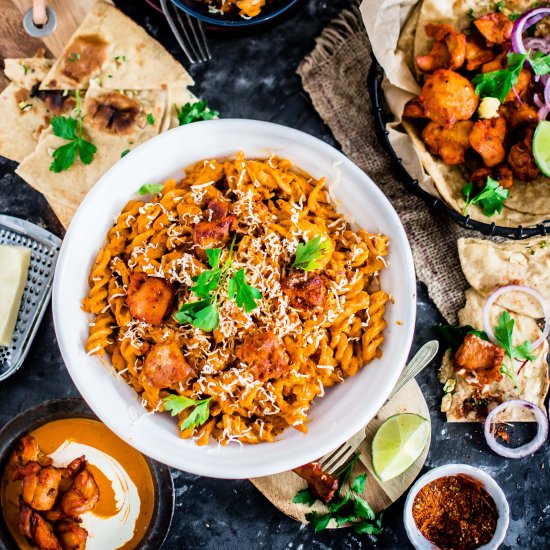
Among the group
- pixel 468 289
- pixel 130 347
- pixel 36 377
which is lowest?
pixel 468 289

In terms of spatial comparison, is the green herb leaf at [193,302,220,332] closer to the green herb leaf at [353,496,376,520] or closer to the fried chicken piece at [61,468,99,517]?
the fried chicken piece at [61,468,99,517]

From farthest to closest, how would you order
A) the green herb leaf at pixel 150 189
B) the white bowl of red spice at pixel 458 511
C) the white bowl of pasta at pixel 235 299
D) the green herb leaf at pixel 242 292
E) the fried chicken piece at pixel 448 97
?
the white bowl of red spice at pixel 458 511, the fried chicken piece at pixel 448 97, the green herb leaf at pixel 150 189, the white bowl of pasta at pixel 235 299, the green herb leaf at pixel 242 292

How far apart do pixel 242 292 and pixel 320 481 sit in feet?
4.52

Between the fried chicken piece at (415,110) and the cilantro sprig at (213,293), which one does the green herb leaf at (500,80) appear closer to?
the fried chicken piece at (415,110)

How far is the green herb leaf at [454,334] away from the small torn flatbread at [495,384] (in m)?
0.04

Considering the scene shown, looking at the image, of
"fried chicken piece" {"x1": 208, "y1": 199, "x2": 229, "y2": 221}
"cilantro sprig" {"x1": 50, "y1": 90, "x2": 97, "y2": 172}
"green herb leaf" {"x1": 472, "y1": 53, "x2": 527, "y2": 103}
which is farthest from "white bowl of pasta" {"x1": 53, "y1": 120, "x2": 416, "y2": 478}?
"green herb leaf" {"x1": 472, "y1": 53, "x2": 527, "y2": 103}

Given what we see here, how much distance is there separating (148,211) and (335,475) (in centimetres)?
180

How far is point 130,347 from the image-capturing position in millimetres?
2953

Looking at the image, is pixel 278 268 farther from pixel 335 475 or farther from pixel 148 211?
pixel 335 475

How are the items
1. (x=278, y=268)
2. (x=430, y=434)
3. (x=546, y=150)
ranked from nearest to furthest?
(x=278, y=268) → (x=546, y=150) → (x=430, y=434)

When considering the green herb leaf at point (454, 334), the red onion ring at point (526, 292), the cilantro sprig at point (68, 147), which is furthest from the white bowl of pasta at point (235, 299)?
the red onion ring at point (526, 292)

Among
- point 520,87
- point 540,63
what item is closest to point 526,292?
point 520,87

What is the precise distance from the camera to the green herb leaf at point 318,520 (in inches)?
141

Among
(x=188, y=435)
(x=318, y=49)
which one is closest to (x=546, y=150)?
(x=318, y=49)
